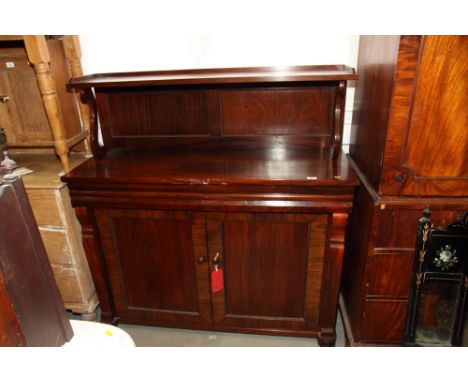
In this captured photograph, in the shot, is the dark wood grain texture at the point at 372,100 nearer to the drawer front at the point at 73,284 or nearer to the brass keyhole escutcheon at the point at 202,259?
the brass keyhole escutcheon at the point at 202,259

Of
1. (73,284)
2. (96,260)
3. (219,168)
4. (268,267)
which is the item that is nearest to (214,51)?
(219,168)

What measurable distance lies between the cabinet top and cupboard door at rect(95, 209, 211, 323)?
0.60 m

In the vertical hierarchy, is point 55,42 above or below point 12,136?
above

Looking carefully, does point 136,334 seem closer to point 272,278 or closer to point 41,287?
point 272,278

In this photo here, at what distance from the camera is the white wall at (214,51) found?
170 cm

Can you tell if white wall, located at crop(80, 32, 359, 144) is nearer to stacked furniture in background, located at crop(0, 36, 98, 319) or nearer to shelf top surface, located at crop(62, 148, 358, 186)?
stacked furniture in background, located at crop(0, 36, 98, 319)

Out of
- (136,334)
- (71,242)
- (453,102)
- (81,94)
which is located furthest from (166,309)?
(453,102)

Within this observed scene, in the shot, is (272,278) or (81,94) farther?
(81,94)

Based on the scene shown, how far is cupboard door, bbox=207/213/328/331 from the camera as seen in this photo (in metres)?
1.52

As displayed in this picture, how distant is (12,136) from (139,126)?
2.53 feet

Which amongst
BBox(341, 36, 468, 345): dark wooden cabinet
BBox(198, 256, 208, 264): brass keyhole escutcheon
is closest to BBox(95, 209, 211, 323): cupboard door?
BBox(198, 256, 208, 264): brass keyhole escutcheon

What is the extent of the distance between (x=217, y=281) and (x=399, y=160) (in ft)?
3.32

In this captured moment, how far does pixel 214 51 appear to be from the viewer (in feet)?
5.72

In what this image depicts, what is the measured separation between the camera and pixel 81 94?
1848 millimetres
